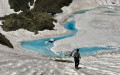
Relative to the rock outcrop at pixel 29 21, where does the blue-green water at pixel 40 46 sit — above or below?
below

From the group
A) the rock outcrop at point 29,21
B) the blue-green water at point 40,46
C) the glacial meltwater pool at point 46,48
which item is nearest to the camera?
the glacial meltwater pool at point 46,48

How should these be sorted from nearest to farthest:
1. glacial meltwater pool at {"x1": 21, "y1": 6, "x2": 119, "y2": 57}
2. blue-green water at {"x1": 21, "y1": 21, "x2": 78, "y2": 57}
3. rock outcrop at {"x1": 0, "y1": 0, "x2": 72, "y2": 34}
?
glacial meltwater pool at {"x1": 21, "y1": 6, "x2": 119, "y2": 57} → blue-green water at {"x1": 21, "y1": 21, "x2": 78, "y2": 57} → rock outcrop at {"x1": 0, "y1": 0, "x2": 72, "y2": 34}

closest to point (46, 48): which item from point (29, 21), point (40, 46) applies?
point (40, 46)

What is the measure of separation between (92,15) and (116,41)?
29.2 meters

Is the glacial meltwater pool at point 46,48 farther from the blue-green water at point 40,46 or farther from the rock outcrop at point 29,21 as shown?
the rock outcrop at point 29,21

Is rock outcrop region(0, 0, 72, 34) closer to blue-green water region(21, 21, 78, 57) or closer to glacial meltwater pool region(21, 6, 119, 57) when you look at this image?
blue-green water region(21, 21, 78, 57)

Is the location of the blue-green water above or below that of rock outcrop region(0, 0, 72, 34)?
below

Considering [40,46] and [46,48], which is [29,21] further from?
[46,48]

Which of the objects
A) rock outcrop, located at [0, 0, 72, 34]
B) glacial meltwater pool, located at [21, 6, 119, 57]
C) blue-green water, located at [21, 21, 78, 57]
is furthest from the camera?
rock outcrop, located at [0, 0, 72, 34]

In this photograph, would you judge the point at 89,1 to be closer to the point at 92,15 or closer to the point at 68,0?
the point at 68,0

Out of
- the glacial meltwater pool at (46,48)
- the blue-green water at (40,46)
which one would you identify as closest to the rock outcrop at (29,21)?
the blue-green water at (40,46)

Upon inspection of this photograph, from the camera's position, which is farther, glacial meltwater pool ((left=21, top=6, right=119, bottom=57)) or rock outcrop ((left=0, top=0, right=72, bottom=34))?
rock outcrop ((left=0, top=0, right=72, bottom=34))

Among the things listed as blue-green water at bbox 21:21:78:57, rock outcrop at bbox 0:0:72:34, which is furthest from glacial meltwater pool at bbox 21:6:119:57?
rock outcrop at bbox 0:0:72:34

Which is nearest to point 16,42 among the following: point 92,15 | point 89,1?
point 92,15
